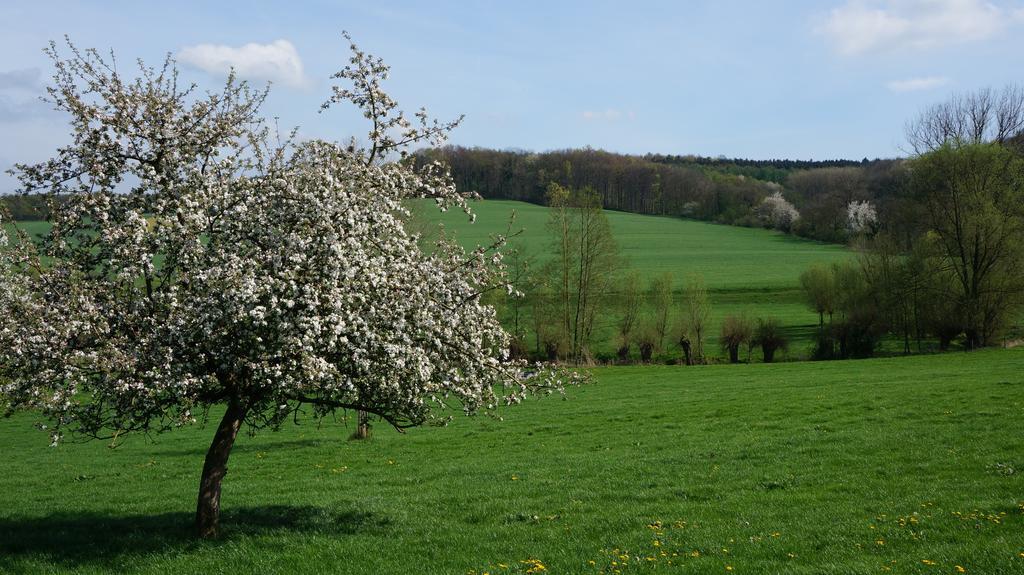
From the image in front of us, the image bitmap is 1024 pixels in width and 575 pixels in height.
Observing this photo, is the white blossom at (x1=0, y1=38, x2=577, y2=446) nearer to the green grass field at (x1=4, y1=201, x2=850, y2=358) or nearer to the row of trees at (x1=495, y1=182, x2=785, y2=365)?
the green grass field at (x1=4, y1=201, x2=850, y2=358)

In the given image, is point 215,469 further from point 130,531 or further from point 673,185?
point 673,185

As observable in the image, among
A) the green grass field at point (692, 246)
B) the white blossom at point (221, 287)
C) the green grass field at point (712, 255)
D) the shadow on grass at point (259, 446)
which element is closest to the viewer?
the white blossom at point (221, 287)

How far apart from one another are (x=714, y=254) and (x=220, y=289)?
102209 millimetres

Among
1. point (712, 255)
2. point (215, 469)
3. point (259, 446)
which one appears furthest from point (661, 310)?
point (215, 469)

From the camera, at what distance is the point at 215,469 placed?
1259 centimetres

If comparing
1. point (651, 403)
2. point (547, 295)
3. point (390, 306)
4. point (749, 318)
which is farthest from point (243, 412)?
point (749, 318)

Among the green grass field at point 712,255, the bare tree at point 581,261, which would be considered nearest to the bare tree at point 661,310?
the green grass field at point 712,255

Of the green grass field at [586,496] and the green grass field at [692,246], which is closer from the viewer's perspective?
the green grass field at [586,496]

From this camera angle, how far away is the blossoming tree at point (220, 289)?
10328mm

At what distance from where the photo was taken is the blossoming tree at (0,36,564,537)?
10.3 m

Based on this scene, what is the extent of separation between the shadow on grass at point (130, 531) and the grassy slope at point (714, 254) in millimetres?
40678

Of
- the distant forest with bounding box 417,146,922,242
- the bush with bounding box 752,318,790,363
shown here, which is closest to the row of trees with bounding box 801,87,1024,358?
the bush with bounding box 752,318,790,363

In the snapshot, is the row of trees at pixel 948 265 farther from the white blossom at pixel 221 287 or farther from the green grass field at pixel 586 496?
the white blossom at pixel 221 287

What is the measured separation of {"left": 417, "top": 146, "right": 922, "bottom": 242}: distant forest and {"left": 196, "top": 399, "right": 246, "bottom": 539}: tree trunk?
4230 inches
